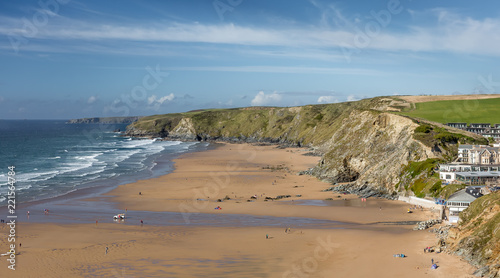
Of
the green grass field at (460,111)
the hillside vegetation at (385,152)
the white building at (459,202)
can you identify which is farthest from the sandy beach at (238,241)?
the green grass field at (460,111)

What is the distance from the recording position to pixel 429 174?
57.0m

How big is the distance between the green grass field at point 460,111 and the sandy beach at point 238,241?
1955 inches

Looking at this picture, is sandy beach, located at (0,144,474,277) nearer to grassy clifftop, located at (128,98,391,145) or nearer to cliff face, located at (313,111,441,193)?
cliff face, located at (313,111,441,193)

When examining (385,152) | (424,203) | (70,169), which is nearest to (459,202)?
(424,203)

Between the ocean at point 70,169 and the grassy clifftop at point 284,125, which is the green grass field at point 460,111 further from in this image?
the ocean at point 70,169

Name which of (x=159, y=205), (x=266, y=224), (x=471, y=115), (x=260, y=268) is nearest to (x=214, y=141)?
(x=471, y=115)

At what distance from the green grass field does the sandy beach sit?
4965 cm

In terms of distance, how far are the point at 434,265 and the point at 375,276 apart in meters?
4.92

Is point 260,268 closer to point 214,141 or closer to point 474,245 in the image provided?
point 474,245

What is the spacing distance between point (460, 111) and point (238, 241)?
95.6 meters

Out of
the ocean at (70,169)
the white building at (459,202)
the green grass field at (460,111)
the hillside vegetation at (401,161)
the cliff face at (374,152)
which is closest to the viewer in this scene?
the hillside vegetation at (401,161)

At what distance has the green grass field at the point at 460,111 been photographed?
99875 millimetres

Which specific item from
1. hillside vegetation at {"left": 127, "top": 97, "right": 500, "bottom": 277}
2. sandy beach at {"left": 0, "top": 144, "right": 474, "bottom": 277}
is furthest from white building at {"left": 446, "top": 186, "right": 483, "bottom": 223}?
hillside vegetation at {"left": 127, "top": 97, "right": 500, "bottom": 277}

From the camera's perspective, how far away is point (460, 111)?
380ft
